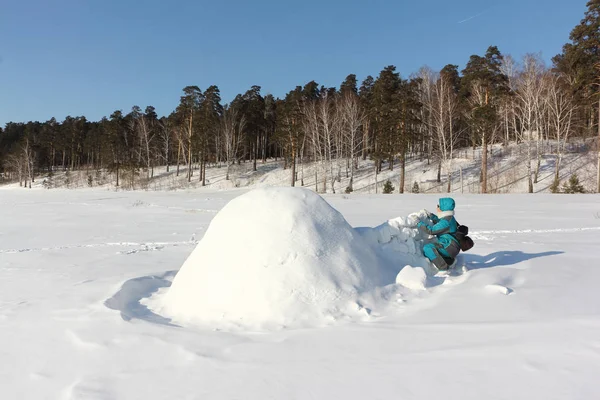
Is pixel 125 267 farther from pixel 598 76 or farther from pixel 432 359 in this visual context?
pixel 598 76

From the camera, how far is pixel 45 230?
1088 centimetres

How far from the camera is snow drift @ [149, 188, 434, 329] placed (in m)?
3.54

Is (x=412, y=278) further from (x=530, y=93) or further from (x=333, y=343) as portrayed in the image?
(x=530, y=93)

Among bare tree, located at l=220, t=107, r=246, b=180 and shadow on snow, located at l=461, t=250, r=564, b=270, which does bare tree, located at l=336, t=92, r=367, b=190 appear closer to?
bare tree, located at l=220, t=107, r=246, b=180

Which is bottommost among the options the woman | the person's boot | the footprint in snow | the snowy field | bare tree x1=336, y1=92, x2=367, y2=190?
the snowy field

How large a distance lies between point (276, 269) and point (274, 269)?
21mm

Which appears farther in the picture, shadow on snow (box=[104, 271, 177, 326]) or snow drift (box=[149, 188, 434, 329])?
shadow on snow (box=[104, 271, 177, 326])

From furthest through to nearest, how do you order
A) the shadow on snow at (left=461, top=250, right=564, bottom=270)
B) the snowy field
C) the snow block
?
the shadow on snow at (left=461, top=250, right=564, bottom=270)
the snow block
the snowy field

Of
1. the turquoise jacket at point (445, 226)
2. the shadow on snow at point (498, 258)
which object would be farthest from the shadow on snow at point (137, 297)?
the shadow on snow at point (498, 258)

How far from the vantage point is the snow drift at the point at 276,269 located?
11.6ft

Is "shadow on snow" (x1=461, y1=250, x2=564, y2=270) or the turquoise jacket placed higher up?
the turquoise jacket

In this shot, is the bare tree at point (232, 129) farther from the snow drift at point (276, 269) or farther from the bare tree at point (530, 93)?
the snow drift at point (276, 269)

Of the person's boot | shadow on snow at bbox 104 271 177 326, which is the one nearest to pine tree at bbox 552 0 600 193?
the person's boot

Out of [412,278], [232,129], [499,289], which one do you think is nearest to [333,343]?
[412,278]
